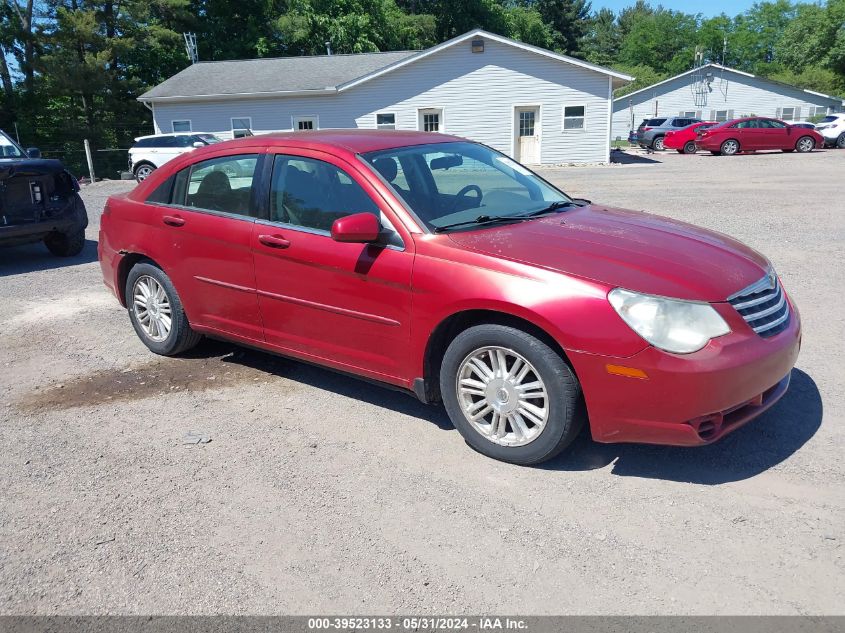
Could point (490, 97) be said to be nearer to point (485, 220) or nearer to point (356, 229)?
point (485, 220)

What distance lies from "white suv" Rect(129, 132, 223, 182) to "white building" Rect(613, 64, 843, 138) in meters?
37.3

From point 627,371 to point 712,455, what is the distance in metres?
0.92

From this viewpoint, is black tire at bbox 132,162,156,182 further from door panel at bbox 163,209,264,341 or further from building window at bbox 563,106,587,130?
door panel at bbox 163,209,264,341

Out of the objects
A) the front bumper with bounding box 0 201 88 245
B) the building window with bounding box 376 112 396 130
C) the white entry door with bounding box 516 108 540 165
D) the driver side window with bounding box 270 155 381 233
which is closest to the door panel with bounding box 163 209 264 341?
the driver side window with bounding box 270 155 381 233

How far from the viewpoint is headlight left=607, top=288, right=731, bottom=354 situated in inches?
132

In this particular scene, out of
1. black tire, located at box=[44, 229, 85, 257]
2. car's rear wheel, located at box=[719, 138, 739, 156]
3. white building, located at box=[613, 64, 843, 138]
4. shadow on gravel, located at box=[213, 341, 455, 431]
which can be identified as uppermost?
white building, located at box=[613, 64, 843, 138]

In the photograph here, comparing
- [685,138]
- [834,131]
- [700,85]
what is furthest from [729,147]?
[700,85]

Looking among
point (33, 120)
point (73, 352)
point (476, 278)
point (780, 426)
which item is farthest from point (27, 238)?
point (33, 120)

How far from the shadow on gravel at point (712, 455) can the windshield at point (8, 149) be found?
8919 millimetres

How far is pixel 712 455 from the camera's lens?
3891 mm

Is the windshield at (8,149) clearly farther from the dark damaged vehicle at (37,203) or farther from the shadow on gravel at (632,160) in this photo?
the shadow on gravel at (632,160)

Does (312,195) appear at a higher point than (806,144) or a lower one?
higher

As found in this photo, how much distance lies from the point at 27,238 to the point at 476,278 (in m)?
7.71

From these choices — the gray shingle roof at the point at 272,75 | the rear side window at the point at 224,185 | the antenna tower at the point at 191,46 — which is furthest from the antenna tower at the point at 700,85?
the rear side window at the point at 224,185
